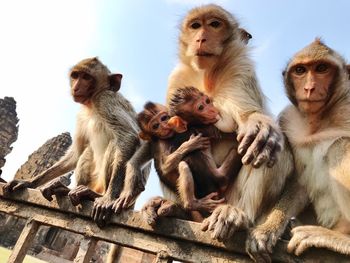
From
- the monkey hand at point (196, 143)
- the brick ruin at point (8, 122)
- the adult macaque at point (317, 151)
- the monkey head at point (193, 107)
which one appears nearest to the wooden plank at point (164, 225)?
the adult macaque at point (317, 151)

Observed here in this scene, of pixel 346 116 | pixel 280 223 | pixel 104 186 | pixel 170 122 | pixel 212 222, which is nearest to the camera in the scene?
pixel 212 222

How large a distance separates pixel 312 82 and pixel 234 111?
629mm

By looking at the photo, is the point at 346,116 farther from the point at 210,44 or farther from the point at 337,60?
the point at 210,44

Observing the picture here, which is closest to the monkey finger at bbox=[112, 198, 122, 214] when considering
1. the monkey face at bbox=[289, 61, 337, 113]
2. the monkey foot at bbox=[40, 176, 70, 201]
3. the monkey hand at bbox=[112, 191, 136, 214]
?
the monkey hand at bbox=[112, 191, 136, 214]

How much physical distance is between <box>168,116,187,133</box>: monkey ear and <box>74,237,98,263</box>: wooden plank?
115 centimetres

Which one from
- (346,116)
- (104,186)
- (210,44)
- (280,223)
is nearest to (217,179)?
(280,223)

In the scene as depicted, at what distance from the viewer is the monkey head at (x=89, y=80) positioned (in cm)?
490

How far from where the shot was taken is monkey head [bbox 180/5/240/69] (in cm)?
337

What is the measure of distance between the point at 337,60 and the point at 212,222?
1.71m

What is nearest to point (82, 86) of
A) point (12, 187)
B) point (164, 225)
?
point (12, 187)

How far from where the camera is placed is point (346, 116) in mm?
2811

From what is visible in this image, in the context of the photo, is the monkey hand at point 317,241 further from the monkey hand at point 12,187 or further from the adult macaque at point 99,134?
the monkey hand at point 12,187

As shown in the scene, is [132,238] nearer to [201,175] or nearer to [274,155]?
[201,175]

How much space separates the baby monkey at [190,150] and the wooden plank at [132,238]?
458 millimetres
